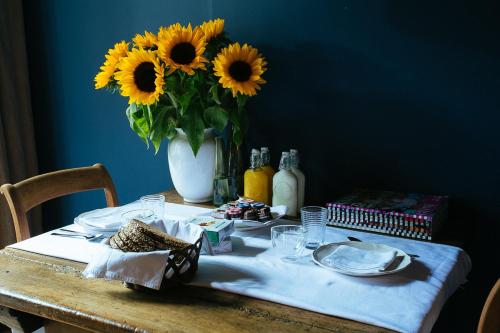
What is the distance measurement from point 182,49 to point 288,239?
1.95 ft

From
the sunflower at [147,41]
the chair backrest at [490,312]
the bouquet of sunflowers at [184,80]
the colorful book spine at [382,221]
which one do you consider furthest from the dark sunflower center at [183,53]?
the chair backrest at [490,312]

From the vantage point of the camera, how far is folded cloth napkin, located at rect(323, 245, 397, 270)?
101 centimetres

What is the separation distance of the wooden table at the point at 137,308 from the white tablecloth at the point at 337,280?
3 cm

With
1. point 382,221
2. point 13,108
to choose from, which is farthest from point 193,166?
point 13,108

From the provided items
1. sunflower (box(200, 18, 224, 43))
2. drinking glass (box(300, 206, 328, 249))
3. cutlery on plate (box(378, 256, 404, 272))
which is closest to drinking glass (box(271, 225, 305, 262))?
drinking glass (box(300, 206, 328, 249))

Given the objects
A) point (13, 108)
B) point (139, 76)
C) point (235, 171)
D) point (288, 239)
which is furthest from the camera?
point (13, 108)

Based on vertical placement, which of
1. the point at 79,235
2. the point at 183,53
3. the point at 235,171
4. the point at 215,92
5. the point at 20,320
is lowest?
the point at 20,320

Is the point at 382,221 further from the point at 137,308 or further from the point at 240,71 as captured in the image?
the point at 137,308

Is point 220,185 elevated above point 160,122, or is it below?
below

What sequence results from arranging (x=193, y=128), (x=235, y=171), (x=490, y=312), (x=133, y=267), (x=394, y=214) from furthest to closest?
(x=235, y=171) < (x=193, y=128) < (x=394, y=214) < (x=133, y=267) < (x=490, y=312)

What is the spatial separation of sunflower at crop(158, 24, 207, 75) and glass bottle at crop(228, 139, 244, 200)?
305 millimetres

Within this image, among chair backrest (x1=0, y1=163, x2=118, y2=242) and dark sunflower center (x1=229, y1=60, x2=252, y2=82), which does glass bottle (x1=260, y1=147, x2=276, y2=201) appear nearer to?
dark sunflower center (x1=229, y1=60, x2=252, y2=82)

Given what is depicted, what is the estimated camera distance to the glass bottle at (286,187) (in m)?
1.41

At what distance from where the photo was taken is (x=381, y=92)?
1.47 m
